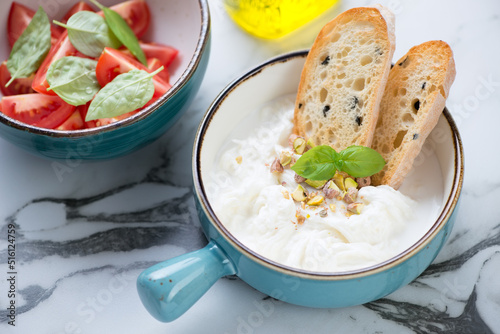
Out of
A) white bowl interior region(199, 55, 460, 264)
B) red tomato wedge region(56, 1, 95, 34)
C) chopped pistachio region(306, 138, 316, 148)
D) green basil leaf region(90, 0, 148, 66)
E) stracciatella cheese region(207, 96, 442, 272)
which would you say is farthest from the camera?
red tomato wedge region(56, 1, 95, 34)

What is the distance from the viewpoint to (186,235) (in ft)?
5.21

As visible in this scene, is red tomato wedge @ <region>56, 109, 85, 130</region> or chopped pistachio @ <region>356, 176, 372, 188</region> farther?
red tomato wedge @ <region>56, 109, 85, 130</region>

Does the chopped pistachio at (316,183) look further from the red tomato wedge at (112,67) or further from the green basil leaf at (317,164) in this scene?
the red tomato wedge at (112,67)

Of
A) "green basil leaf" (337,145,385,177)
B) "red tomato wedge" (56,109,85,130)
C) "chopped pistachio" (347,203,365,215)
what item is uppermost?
"green basil leaf" (337,145,385,177)

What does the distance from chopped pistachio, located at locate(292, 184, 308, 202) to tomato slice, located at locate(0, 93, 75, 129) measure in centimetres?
65

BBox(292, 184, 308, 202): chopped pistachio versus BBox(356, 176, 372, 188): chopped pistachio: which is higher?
BBox(356, 176, 372, 188): chopped pistachio

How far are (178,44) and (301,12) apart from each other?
435 mm

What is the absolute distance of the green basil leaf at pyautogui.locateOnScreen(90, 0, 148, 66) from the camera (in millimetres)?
1631

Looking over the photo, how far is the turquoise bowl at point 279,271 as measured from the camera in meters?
1.22

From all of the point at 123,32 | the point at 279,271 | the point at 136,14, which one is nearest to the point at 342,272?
the point at 279,271

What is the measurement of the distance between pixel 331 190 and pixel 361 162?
10 centimetres

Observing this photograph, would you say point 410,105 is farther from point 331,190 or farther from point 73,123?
point 73,123

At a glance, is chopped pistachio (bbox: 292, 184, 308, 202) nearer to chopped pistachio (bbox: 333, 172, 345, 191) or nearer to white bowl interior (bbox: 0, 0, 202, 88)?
chopped pistachio (bbox: 333, 172, 345, 191)

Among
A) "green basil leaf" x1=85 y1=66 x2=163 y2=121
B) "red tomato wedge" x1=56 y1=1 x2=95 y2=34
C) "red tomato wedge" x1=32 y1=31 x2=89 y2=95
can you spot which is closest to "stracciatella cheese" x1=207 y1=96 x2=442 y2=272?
"green basil leaf" x1=85 y1=66 x2=163 y2=121
